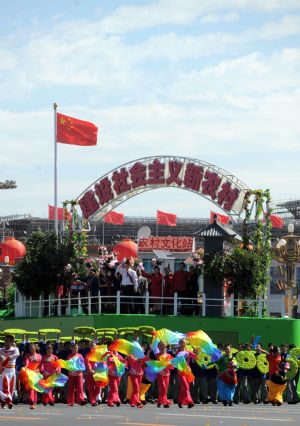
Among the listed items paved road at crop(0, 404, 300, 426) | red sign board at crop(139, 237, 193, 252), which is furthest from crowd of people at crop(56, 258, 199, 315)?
red sign board at crop(139, 237, 193, 252)

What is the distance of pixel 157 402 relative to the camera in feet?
90.4

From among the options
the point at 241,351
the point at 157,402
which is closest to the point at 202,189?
the point at 241,351

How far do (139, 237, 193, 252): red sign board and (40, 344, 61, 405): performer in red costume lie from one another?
53.7m

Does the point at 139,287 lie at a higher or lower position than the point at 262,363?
higher

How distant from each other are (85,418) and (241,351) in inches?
344

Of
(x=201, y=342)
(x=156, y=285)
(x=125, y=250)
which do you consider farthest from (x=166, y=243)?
(x=201, y=342)

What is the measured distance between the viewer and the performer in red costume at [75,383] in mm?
27359

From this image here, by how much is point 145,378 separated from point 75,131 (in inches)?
799

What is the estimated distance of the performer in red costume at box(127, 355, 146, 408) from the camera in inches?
1052

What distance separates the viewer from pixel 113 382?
27.4 meters

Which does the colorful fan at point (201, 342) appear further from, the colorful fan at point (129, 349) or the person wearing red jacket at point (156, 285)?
the person wearing red jacket at point (156, 285)

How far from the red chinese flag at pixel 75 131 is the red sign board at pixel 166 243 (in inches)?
1394

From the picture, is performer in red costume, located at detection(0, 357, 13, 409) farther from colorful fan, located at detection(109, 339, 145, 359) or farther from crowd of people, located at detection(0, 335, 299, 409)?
colorful fan, located at detection(109, 339, 145, 359)

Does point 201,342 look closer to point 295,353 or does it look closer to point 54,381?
point 54,381
